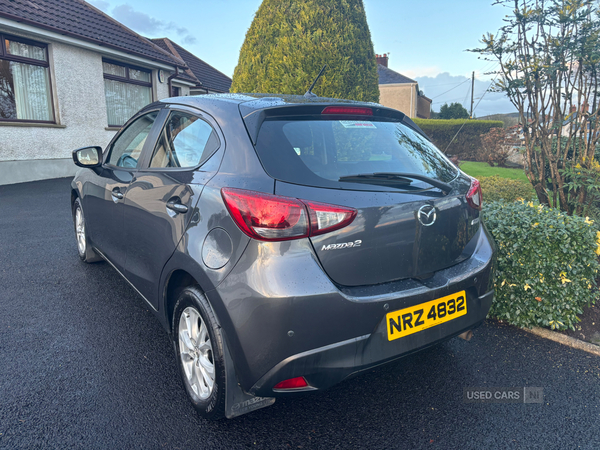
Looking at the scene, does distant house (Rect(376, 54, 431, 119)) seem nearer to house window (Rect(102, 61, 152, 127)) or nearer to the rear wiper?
house window (Rect(102, 61, 152, 127))

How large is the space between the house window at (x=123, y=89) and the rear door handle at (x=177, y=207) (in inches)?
494

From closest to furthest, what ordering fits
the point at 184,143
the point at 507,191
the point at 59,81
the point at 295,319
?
the point at 295,319 → the point at 184,143 → the point at 507,191 → the point at 59,81

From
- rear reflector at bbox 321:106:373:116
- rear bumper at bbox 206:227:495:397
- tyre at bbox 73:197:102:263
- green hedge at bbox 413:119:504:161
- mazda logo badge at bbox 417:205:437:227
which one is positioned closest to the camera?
rear bumper at bbox 206:227:495:397

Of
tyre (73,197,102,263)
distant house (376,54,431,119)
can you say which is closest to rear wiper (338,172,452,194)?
tyre (73,197,102,263)

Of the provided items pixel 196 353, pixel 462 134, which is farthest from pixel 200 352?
pixel 462 134

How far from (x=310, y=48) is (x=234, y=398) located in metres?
6.89

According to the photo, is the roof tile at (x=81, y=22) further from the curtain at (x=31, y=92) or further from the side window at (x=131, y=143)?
the side window at (x=131, y=143)

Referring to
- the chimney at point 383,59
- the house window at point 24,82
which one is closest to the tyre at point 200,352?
the house window at point 24,82

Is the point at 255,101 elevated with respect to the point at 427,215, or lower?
elevated

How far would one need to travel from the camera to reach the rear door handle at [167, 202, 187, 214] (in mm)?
2250

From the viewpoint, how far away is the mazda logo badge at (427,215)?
2.10 metres

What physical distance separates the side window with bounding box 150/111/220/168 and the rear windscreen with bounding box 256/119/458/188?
390 millimetres

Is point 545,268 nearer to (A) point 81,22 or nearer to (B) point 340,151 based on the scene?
(B) point 340,151

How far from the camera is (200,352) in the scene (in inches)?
88.7
